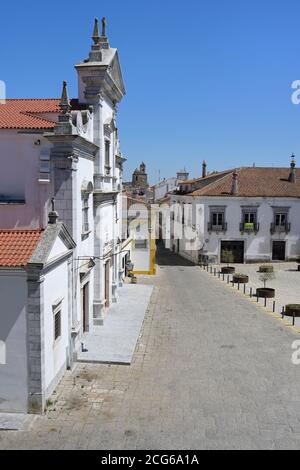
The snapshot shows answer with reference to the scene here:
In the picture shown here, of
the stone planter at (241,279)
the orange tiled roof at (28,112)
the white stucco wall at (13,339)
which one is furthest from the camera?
the stone planter at (241,279)

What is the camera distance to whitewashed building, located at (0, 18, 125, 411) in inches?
636

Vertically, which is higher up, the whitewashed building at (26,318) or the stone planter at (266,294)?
the whitewashed building at (26,318)

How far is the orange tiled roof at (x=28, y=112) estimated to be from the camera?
1669 cm

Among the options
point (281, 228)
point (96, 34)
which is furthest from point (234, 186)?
point (96, 34)

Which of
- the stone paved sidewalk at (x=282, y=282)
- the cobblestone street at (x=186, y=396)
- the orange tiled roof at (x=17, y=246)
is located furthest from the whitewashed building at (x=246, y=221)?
the orange tiled roof at (x=17, y=246)

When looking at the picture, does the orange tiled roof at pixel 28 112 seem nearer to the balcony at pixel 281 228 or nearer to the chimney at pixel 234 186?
the chimney at pixel 234 186

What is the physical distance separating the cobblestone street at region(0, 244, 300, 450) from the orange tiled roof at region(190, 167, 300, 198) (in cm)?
2208

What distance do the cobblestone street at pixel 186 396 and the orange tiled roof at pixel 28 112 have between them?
9203mm

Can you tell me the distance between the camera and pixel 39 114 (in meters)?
18.5

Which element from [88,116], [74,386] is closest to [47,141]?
[88,116]

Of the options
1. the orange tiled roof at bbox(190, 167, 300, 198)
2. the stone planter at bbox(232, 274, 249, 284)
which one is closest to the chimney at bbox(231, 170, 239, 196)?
the orange tiled roof at bbox(190, 167, 300, 198)

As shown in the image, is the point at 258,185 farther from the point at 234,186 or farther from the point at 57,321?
the point at 57,321

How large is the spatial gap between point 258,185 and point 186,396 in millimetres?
33195

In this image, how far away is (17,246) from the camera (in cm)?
1291
